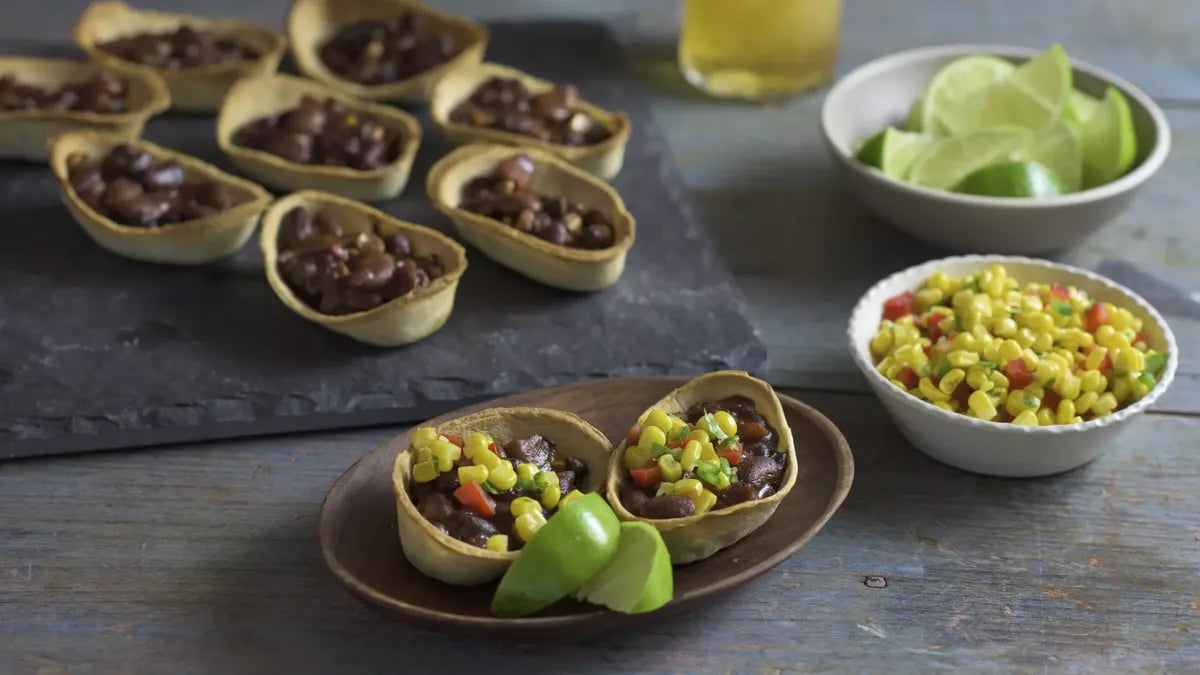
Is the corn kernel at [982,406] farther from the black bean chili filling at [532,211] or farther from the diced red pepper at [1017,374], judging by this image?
the black bean chili filling at [532,211]

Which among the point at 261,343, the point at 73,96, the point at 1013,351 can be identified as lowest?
the point at 261,343

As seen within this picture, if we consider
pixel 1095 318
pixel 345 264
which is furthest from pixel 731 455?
pixel 345 264

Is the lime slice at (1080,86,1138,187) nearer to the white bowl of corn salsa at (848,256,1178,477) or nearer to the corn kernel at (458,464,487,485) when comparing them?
the white bowl of corn salsa at (848,256,1178,477)

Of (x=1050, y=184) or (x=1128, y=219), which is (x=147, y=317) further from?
(x=1128, y=219)

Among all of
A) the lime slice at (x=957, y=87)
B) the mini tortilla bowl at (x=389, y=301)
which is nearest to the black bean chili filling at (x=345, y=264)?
the mini tortilla bowl at (x=389, y=301)

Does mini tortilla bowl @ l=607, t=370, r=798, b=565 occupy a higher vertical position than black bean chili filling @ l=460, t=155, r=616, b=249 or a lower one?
higher

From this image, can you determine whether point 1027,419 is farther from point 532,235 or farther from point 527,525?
point 532,235

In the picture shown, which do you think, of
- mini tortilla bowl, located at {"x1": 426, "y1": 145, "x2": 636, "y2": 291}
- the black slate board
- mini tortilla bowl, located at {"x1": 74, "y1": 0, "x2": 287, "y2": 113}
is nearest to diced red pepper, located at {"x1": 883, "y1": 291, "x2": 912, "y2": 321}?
the black slate board
